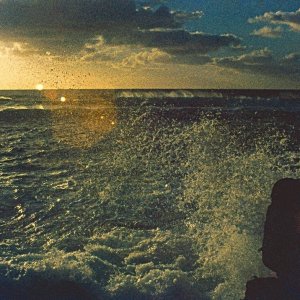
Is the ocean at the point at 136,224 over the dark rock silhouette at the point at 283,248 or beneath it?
beneath

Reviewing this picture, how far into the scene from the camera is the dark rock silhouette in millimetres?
5633

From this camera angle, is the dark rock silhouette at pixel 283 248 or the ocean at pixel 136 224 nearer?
the dark rock silhouette at pixel 283 248

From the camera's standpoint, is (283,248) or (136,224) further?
(136,224)

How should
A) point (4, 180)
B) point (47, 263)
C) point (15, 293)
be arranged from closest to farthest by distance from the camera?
point (15, 293), point (47, 263), point (4, 180)

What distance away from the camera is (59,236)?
900cm

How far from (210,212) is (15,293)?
4747mm

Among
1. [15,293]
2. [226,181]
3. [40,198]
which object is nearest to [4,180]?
[40,198]

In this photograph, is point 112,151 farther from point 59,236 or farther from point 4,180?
point 59,236

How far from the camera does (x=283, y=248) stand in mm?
5691

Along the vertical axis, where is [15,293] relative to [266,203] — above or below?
below

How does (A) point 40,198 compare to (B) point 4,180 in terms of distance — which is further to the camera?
(B) point 4,180

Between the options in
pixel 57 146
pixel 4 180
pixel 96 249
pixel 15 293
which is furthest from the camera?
pixel 57 146

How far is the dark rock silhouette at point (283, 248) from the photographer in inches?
222

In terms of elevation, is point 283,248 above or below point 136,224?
above
